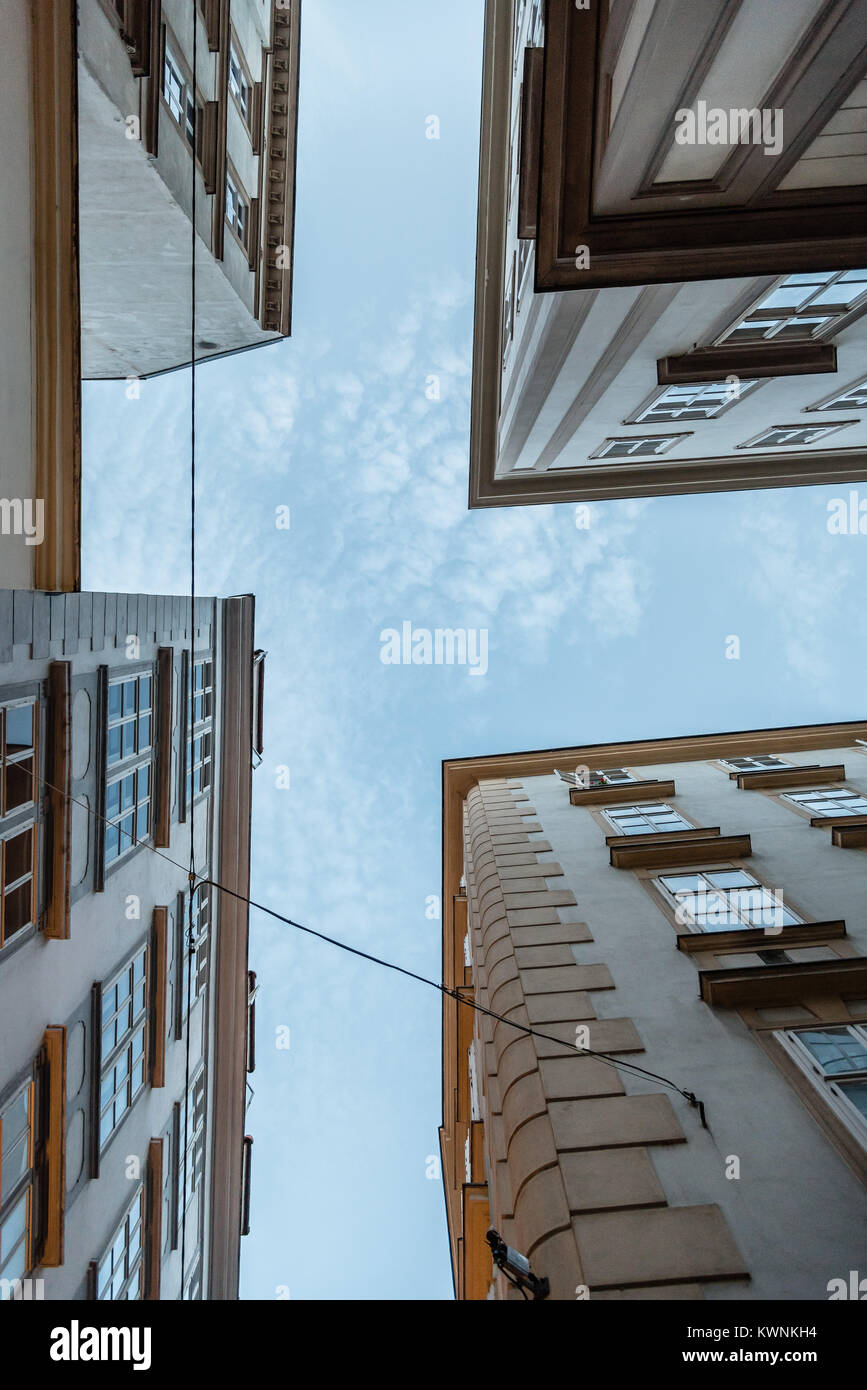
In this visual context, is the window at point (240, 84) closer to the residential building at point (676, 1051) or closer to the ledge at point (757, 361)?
the ledge at point (757, 361)

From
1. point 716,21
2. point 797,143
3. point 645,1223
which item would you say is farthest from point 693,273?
point 645,1223

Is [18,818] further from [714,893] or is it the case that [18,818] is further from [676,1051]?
[714,893]

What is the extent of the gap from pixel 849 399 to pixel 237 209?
60.3 feet

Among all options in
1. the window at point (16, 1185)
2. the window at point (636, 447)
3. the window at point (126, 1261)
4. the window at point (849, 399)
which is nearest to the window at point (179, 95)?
the window at point (636, 447)

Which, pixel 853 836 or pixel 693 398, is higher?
pixel 693 398

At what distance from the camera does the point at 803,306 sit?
15.2m

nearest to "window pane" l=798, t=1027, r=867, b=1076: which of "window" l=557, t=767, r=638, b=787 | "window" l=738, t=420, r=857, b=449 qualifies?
"window" l=557, t=767, r=638, b=787

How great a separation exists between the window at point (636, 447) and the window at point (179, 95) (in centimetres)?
1342

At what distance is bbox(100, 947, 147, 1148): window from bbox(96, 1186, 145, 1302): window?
6.76 feet

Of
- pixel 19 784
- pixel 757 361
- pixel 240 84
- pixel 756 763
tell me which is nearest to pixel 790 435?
pixel 757 361

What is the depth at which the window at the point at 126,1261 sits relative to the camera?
560 inches
